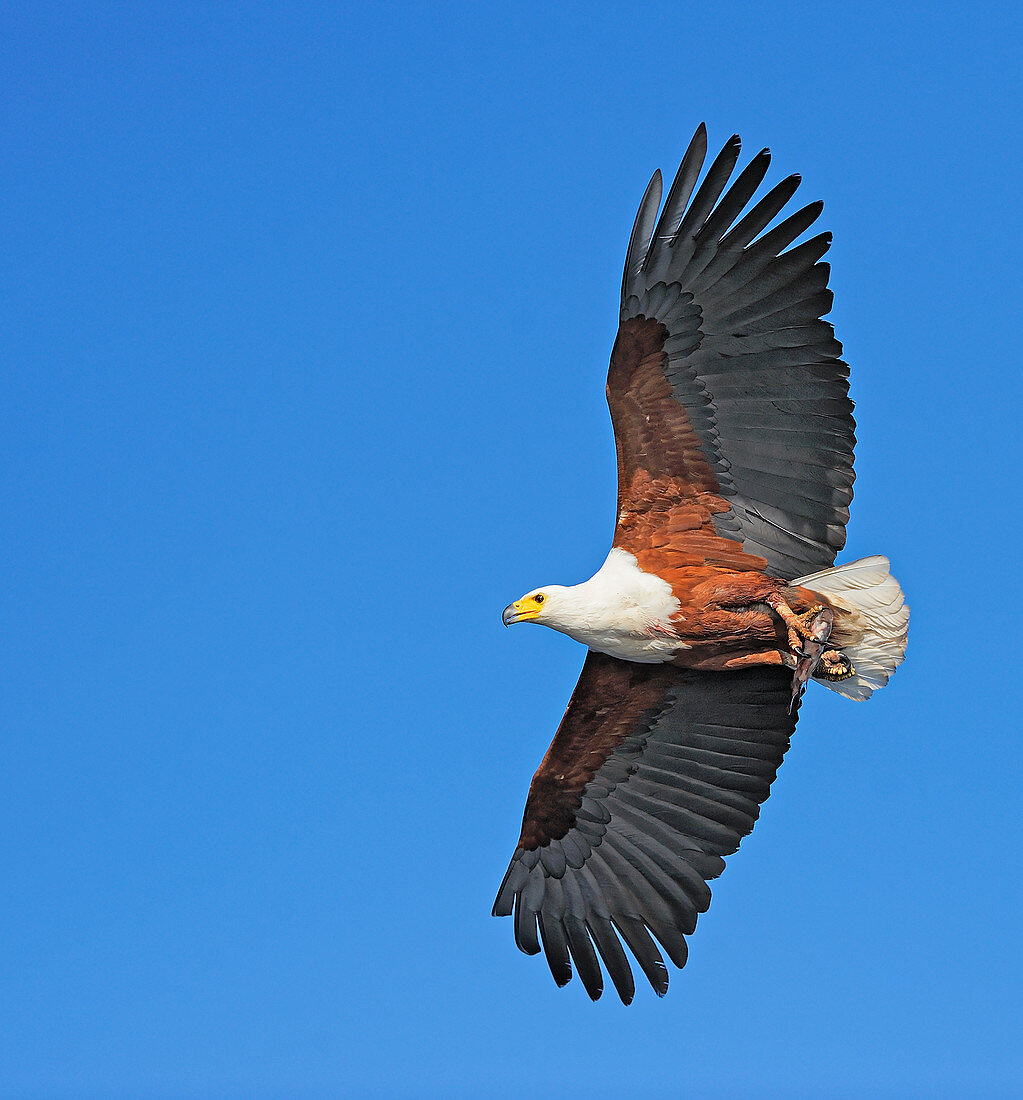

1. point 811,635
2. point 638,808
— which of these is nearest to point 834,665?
point 811,635

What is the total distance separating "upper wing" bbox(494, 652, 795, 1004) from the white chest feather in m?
0.63

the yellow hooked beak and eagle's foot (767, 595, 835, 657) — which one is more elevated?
the yellow hooked beak

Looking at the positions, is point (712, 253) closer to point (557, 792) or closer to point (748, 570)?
point (748, 570)

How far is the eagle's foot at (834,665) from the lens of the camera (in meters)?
8.26

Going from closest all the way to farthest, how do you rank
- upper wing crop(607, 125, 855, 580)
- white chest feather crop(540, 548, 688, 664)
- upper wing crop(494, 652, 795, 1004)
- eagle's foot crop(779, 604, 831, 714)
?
upper wing crop(607, 125, 855, 580), eagle's foot crop(779, 604, 831, 714), white chest feather crop(540, 548, 688, 664), upper wing crop(494, 652, 795, 1004)

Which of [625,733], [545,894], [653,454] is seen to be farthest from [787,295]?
[545,894]

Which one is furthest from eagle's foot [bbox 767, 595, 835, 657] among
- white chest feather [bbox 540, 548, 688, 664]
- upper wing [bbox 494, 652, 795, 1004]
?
upper wing [bbox 494, 652, 795, 1004]

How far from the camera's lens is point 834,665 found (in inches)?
326

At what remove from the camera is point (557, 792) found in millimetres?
9422

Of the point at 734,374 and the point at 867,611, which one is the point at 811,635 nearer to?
the point at 867,611

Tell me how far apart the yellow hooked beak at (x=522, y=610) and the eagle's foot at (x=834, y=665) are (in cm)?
190

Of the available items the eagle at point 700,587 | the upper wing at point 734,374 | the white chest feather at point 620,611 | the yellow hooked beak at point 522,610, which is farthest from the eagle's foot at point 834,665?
the yellow hooked beak at point 522,610

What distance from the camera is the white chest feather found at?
8188 mm

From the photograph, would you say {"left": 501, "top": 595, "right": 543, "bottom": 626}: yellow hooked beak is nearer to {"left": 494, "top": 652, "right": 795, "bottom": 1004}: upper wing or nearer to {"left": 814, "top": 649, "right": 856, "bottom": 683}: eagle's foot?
{"left": 494, "top": 652, "right": 795, "bottom": 1004}: upper wing
